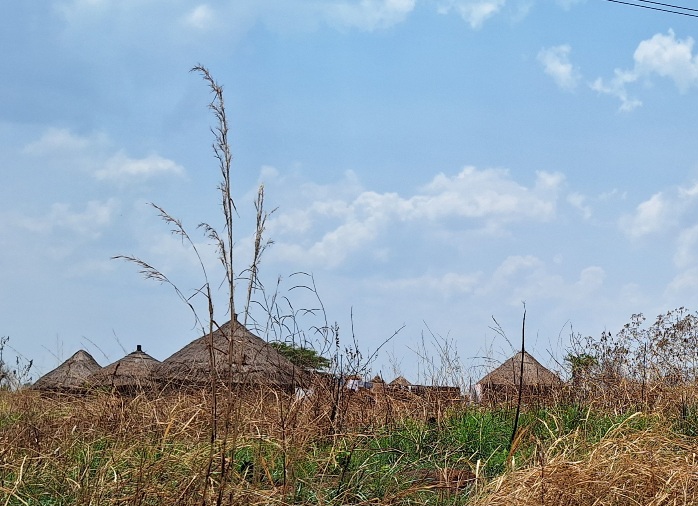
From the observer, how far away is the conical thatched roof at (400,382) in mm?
8266

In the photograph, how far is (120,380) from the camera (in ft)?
40.6

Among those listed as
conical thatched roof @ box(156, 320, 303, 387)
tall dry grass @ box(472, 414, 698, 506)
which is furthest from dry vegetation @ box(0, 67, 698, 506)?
conical thatched roof @ box(156, 320, 303, 387)

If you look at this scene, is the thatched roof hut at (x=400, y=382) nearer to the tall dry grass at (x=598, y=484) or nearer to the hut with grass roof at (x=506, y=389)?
the hut with grass roof at (x=506, y=389)

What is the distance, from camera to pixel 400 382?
28.6 ft

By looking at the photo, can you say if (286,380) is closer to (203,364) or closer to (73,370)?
(203,364)

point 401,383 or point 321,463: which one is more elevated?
point 401,383

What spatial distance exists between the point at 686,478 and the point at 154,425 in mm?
3267

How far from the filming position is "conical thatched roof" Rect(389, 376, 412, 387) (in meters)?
8.27

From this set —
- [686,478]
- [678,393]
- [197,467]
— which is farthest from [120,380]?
[686,478]

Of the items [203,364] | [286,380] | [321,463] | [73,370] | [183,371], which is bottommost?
[321,463]

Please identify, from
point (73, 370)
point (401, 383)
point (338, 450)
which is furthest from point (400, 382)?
point (73, 370)

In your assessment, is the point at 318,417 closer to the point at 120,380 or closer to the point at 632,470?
the point at 632,470

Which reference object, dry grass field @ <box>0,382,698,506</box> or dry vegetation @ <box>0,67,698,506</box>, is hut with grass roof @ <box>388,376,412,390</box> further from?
dry grass field @ <box>0,382,698,506</box>

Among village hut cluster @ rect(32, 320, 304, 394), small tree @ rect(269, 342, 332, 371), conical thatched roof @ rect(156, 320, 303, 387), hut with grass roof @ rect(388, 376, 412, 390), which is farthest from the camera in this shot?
conical thatched roof @ rect(156, 320, 303, 387)
